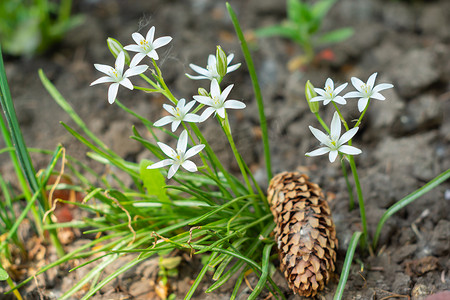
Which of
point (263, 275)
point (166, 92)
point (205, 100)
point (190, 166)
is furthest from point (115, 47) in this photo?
point (263, 275)

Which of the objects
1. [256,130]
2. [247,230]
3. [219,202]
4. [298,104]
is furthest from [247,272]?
[298,104]

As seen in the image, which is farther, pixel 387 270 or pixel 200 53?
pixel 200 53

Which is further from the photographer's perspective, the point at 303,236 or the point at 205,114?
the point at 303,236

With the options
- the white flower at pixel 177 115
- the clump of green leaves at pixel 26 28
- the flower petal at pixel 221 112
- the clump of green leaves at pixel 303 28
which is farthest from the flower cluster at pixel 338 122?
the clump of green leaves at pixel 26 28

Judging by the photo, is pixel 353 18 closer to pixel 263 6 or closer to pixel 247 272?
pixel 263 6

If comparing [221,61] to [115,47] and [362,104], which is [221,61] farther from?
[362,104]

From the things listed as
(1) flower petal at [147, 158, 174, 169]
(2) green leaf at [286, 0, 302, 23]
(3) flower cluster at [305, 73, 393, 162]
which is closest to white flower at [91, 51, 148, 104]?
(1) flower petal at [147, 158, 174, 169]
